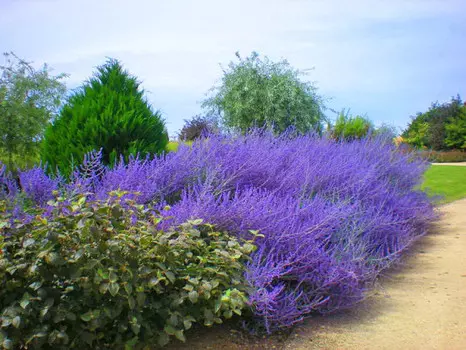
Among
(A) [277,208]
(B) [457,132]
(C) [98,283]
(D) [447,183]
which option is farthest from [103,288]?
(B) [457,132]

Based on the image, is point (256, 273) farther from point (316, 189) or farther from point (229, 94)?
point (229, 94)

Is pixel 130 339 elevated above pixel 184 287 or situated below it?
below

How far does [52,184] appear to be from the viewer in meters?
4.64

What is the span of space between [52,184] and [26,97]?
16354 millimetres

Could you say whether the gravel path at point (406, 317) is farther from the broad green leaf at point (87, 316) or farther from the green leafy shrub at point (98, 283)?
the broad green leaf at point (87, 316)

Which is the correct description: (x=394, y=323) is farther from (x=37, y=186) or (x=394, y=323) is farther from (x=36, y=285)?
(x=37, y=186)

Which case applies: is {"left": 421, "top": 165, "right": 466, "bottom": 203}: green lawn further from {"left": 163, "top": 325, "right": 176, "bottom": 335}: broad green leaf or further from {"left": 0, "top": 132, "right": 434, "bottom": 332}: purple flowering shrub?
{"left": 163, "top": 325, "right": 176, "bottom": 335}: broad green leaf

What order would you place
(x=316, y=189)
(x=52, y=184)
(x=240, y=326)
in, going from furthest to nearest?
(x=316, y=189)
(x=52, y=184)
(x=240, y=326)

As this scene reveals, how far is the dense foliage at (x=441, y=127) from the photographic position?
3650cm

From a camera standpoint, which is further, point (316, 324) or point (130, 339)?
point (316, 324)

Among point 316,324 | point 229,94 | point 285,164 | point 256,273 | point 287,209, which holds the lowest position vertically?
point 316,324

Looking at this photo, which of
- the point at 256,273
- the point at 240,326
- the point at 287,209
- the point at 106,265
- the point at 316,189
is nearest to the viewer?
the point at 106,265

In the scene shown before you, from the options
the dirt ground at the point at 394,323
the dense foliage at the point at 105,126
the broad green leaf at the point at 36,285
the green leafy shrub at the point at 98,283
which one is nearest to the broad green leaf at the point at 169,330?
the green leafy shrub at the point at 98,283

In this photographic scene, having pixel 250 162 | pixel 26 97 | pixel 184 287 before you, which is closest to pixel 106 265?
pixel 184 287
